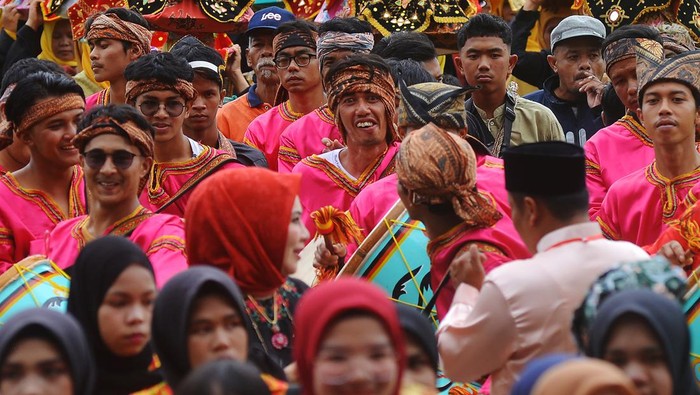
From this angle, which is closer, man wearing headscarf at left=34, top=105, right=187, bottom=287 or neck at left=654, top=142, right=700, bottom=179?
man wearing headscarf at left=34, top=105, right=187, bottom=287

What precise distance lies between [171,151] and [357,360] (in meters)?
4.09

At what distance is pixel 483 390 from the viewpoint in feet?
20.1

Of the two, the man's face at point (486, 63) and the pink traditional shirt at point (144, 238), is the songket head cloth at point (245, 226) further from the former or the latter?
the man's face at point (486, 63)

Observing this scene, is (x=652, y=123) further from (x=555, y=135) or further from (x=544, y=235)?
(x=544, y=235)

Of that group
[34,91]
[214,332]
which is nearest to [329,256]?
[34,91]

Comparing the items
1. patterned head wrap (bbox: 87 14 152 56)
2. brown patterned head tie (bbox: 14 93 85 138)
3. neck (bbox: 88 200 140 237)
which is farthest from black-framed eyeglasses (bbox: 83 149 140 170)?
patterned head wrap (bbox: 87 14 152 56)

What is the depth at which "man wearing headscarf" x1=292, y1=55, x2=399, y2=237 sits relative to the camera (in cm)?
871

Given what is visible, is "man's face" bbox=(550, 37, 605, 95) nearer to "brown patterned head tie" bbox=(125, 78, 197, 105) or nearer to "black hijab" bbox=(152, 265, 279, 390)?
"brown patterned head tie" bbox=(125, 78, 197, 105)

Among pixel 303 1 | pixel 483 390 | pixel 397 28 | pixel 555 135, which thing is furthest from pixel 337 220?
pixel 303 1

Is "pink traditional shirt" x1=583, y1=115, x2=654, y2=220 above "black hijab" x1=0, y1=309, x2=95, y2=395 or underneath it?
above

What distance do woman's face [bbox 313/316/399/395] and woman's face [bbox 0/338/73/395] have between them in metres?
0.78

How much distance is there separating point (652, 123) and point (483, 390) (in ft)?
7.90

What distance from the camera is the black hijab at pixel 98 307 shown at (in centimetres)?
552

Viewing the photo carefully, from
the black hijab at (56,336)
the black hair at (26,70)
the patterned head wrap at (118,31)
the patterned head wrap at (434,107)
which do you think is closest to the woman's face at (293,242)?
the black hijab at (56,336)
